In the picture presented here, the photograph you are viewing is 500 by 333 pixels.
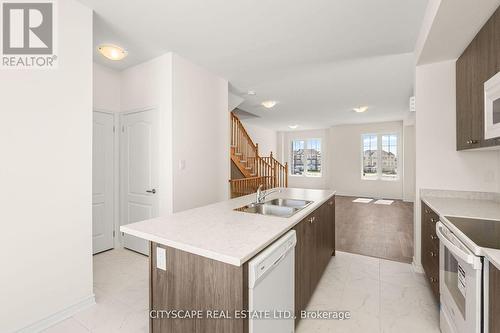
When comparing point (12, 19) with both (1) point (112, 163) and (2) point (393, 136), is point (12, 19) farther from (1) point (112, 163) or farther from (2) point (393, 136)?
(2) point (393, 136)

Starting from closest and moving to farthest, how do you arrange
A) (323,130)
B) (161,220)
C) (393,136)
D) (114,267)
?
(161,220)
(114,267)
(393,136)
(323,130)

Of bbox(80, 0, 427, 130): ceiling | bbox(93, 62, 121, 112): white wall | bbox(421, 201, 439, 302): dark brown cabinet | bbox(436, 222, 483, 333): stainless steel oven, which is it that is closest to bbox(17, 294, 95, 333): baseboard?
bbox(93, 62, 121, 112): white wall

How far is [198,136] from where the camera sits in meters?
3.55

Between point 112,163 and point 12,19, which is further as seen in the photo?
point 112,163

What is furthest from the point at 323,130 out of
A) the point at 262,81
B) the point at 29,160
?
the point at 29,160

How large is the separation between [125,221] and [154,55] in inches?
100

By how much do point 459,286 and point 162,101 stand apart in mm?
3470

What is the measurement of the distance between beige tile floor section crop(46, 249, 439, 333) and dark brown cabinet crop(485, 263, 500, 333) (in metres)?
0.88

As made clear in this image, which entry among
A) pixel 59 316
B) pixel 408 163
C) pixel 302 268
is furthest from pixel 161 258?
pixel 408 163

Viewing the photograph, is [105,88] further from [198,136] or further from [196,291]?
[196,291]

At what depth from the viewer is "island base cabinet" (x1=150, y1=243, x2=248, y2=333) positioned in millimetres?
1177

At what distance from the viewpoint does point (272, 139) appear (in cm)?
1068

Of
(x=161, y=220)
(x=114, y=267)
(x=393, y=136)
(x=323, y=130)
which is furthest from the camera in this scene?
(x=323, y=130)

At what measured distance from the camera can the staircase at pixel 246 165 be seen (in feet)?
17.5
